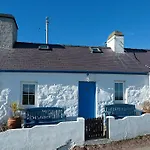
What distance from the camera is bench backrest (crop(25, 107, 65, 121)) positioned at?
11.1 metres

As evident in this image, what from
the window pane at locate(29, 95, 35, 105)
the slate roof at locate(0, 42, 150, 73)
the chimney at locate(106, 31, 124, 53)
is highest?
the chimney at locate(106, 31, 124, 53)

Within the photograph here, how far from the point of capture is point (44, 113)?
11.4m

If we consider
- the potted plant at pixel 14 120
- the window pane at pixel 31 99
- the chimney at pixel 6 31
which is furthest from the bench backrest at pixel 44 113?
the chimney at pixel 6 31

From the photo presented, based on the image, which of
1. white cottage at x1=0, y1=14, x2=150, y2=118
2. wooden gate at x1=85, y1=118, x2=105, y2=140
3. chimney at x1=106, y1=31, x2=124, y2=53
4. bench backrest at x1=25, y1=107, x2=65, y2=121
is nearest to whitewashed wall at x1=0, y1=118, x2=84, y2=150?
wooden gate at x1=85, y1=118, x2=105, y2=140

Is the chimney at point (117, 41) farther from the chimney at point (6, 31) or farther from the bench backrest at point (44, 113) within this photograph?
the chimney at point (6, 31)

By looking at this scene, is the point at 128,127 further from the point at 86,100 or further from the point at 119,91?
the point at 119,91

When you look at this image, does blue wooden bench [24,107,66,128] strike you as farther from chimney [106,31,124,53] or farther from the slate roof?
chimney [106,31,124,53]

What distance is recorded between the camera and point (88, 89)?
12.8m

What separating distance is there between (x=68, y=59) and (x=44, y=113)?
13.9 ft

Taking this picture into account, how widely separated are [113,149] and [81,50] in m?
8.79

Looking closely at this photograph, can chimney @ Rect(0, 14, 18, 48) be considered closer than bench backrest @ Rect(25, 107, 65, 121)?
No

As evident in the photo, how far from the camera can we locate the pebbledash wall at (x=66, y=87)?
38.7 feet

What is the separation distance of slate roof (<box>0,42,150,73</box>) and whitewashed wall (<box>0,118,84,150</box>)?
182 inches

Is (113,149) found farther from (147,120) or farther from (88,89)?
(88,89)
